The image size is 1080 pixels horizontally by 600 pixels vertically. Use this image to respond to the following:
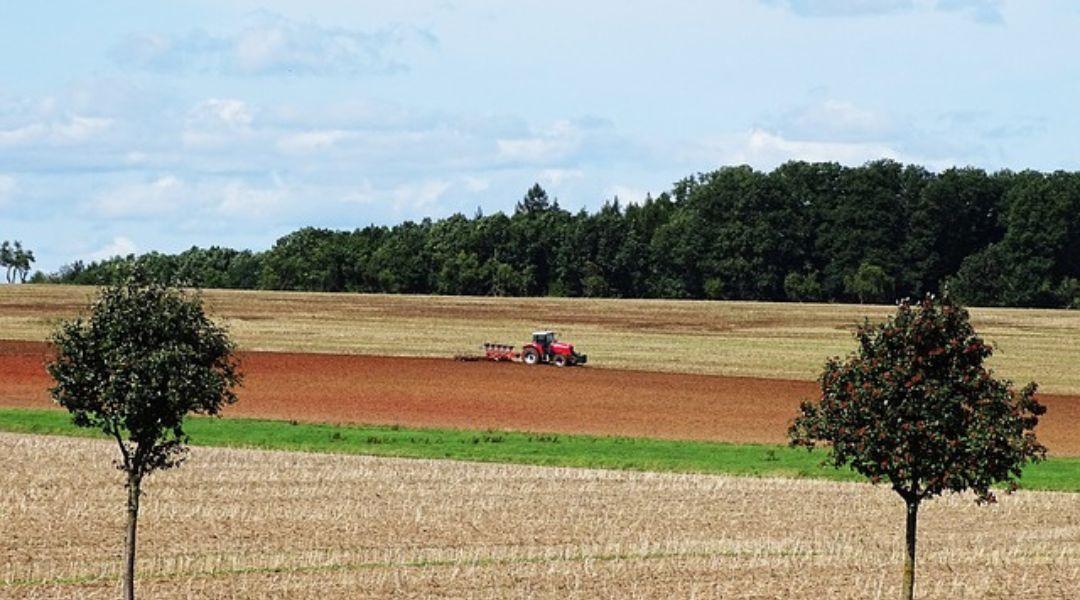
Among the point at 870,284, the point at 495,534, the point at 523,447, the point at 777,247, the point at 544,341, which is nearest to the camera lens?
the point at 495,534

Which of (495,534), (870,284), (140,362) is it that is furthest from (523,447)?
(870,284)

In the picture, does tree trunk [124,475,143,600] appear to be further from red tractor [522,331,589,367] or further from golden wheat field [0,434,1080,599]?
red tractor [522,331,589,367]

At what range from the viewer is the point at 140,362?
32000mm

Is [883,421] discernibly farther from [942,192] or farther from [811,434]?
[942,192]

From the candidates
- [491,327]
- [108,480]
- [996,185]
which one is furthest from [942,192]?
[108,480]

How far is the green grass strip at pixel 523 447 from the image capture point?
58.5 m

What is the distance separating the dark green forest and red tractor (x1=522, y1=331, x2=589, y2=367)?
71.0 meters

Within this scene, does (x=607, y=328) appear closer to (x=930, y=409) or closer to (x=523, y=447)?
(x=523, y=447)

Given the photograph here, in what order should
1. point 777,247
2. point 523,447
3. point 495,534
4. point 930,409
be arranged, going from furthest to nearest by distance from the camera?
point 777,247 < point 523,447 < point 495,534 < point 930,409

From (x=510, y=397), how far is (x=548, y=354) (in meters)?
13.5

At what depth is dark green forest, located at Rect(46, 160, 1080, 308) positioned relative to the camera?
529 feet

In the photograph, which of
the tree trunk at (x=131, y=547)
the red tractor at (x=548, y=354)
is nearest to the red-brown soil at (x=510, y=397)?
the red tractor at (x=548, y=354)

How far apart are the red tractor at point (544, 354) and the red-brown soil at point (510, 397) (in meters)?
1.70

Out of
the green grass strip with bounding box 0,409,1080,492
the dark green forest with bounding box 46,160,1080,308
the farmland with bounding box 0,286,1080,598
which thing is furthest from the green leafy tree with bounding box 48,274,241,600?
the dark green forest with bounding box 46,160,1080,308
